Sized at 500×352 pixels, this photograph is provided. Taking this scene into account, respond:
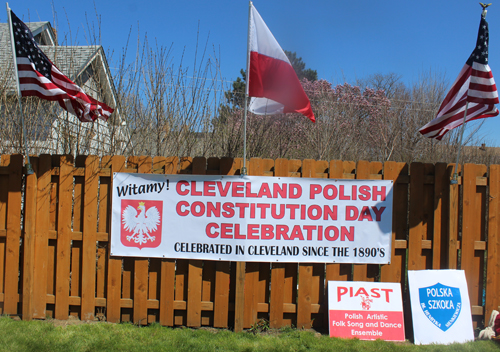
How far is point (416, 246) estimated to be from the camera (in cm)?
418

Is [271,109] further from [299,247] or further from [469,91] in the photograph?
[469,91]

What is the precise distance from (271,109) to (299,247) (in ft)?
5.41

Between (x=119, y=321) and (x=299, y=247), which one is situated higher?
(x=299, y=247)

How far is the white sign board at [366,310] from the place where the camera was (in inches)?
156

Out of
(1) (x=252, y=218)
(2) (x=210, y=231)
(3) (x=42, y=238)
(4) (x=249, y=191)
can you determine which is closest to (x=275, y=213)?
(1) (x=252, y=218)

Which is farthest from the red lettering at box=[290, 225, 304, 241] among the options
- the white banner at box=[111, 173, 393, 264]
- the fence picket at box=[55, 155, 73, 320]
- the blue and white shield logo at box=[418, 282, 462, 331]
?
the fence picket at box=[55, 155, 73, 320]

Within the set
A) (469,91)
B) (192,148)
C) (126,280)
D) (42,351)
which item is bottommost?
(42,351)

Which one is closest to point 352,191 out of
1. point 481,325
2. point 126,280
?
point 481,325

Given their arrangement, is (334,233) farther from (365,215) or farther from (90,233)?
(90,233)

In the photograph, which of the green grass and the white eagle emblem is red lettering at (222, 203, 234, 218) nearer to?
the white eagle emblem

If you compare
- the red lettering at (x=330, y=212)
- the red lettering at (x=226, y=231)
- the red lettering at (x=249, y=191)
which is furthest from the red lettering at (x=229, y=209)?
the red lettering at (x=330, y=212)

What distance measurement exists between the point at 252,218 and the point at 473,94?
9.24 feet

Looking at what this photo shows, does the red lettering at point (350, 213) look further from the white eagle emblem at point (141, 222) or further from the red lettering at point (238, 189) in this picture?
the white eagle emblem at point (141, 222)

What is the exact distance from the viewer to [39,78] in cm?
390
